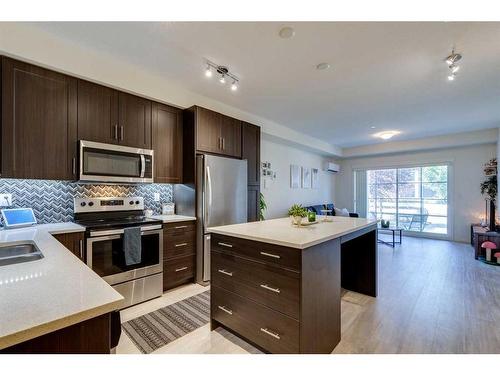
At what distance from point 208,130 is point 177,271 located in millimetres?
1908

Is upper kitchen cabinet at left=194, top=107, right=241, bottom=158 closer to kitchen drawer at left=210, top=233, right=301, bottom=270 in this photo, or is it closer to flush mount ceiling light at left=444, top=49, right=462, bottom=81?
kitchen drawer at left=210, top=233, right=301, bottom=270

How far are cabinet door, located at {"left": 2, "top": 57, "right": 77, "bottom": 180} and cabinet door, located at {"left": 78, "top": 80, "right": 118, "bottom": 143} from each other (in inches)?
2.6

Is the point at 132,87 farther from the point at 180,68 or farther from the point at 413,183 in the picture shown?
the point at 413,183

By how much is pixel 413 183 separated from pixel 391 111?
3.60 m

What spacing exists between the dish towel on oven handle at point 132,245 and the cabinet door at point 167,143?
0.77 m

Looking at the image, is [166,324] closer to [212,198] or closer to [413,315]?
[212,198]

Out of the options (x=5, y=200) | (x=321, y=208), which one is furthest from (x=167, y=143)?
(x=321, y=208)

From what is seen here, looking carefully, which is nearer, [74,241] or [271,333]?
[271,333]

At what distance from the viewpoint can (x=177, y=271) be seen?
9.57 feet

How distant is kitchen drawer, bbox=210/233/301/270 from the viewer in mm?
1510

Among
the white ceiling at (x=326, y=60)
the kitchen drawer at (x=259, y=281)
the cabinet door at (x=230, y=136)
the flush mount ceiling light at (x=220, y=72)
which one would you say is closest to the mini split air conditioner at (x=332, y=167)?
the white ceiling at (x=326, y=60)

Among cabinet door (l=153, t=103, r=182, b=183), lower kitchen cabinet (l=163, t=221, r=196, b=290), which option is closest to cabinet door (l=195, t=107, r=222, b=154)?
cabinet door (l=153, t=103, r=182, b=183)

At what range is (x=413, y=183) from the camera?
659 cm
